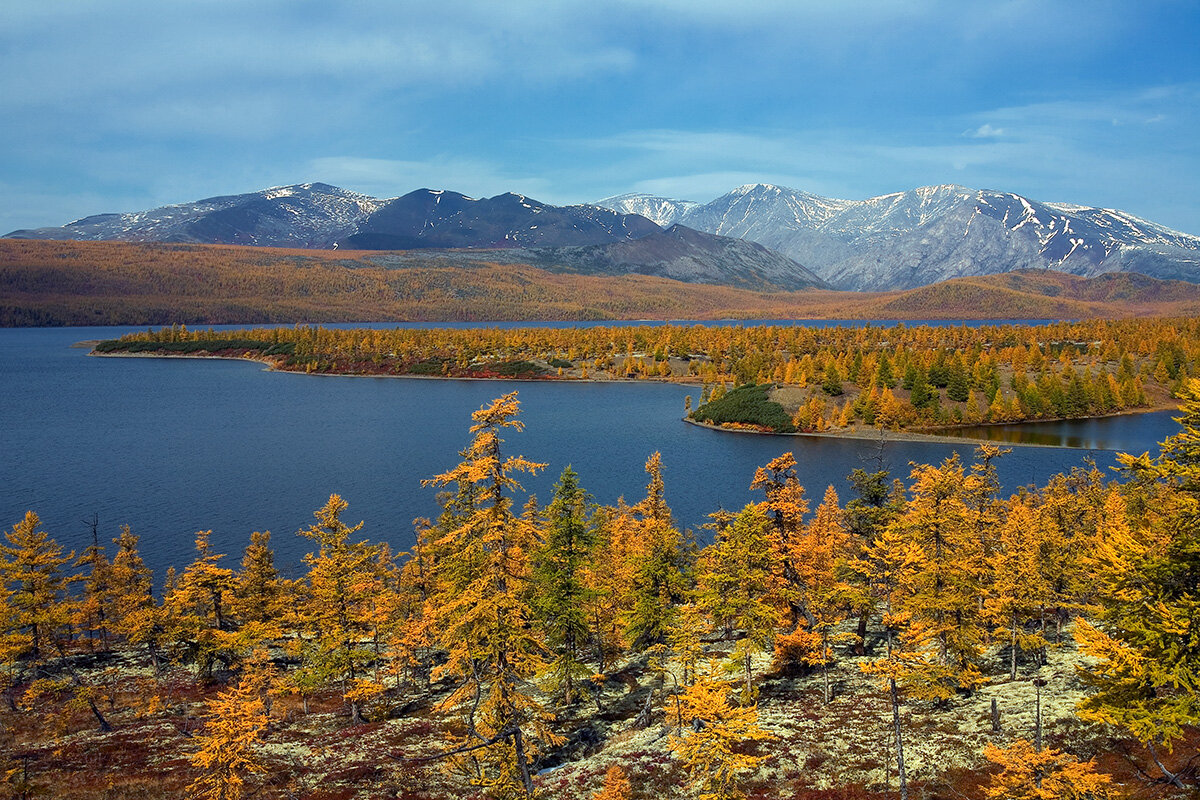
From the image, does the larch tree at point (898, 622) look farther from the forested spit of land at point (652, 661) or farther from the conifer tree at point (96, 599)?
the conifer tree at point (96, 599)

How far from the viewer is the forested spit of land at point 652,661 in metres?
22.3

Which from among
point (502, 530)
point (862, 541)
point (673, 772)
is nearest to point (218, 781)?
point (502, 530)

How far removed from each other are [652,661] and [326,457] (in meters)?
95.8

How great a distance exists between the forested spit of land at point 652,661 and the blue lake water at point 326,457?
21088 millimetres

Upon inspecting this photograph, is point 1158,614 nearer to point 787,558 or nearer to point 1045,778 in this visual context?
point 1045,778

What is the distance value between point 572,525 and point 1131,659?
27.1m

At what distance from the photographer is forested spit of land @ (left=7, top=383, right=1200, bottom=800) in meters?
22.3

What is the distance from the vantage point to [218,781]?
22.8 meters

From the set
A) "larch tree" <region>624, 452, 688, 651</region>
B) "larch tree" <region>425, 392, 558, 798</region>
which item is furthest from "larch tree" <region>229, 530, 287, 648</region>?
"larch tree" <region>425, 392, 558, 798</region>

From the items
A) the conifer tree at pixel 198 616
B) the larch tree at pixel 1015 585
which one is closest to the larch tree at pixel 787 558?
the larch tree at pixel 1015 585

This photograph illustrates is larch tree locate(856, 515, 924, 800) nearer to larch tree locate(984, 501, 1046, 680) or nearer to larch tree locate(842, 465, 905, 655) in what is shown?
larch tree locate(984, 501, 1046, 680)

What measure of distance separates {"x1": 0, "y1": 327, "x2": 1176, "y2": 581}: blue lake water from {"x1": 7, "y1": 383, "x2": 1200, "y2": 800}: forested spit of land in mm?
21088

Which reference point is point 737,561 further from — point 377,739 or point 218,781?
point 218,781

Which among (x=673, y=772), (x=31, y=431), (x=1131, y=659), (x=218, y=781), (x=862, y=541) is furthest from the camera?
(x=31, y=431)
